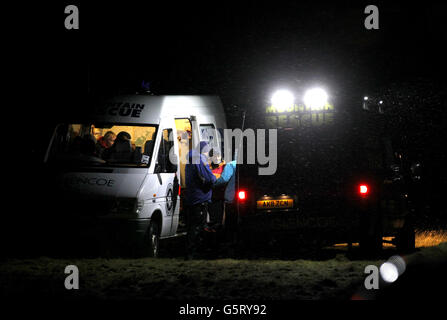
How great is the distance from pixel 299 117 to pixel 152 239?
3.28 meters

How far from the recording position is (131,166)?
373 inches

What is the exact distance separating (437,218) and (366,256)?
801 centimetres

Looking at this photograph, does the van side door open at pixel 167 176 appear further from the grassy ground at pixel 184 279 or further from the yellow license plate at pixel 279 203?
the yellow license plate at pixel 279 203

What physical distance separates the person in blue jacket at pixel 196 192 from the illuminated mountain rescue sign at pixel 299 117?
5.34ft

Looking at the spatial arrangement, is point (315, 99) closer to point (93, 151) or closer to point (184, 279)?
point (93, 151)

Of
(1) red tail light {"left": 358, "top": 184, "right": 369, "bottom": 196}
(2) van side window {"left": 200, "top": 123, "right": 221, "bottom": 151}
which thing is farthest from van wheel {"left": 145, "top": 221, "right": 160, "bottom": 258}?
(1) red tail light {"left": 358, "top": 184, "right": 369, "bottom": 196}

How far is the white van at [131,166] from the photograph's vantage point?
28.8 feet

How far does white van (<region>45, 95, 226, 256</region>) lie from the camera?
8.77 m

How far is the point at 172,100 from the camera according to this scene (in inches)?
426

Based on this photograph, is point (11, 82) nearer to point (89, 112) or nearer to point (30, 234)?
point (89, 112)

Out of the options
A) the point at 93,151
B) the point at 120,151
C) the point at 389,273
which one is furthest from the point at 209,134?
the point at 389,273

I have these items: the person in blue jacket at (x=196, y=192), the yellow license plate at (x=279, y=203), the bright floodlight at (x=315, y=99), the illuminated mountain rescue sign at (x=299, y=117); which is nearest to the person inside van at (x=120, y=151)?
the person in blue jacket at (x=196, y=192)

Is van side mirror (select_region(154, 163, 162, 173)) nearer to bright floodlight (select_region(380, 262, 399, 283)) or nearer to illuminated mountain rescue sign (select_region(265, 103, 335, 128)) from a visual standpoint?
illuminated mountain rescue sign (select_region(265, 103, 335, 128))

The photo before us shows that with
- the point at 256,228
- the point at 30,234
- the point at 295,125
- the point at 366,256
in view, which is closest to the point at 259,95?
the point at 295,125
